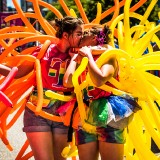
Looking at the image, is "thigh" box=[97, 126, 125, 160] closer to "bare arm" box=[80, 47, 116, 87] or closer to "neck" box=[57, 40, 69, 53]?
"bare arm" box=[80, 47, 116, 87]

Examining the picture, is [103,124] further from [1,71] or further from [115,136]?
[1,71]

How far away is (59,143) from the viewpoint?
13.4ft

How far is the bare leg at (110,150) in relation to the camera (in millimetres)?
3577

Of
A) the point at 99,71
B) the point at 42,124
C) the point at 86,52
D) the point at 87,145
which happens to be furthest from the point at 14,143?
the point at 99,71

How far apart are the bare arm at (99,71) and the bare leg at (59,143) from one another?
0.83 m

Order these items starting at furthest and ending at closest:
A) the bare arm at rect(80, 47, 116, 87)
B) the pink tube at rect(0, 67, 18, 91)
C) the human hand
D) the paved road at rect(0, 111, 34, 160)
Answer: the paved road at rect(0, 111, 34, 160), the human hand, the bare arm at rect(80, 47, 116, 87), the pink tube at rect(0, 67, 18, 91)

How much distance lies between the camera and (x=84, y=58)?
136 inches

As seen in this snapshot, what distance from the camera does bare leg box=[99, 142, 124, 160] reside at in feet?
11.7

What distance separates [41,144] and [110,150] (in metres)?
0.59

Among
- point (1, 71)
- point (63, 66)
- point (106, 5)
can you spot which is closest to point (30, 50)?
point (63, 66)

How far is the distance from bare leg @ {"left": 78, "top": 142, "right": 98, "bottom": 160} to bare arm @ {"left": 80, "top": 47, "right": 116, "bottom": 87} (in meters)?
0.48

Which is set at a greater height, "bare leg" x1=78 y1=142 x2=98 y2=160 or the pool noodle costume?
the pool noodle costume

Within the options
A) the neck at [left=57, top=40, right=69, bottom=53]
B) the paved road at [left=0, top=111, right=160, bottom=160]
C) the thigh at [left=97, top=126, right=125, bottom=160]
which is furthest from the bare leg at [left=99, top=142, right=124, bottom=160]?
the paved road at [left=0, top=111, right=160, bottom=160]

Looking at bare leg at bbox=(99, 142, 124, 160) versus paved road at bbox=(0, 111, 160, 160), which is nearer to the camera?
bare leg at bbox=(99, 142, 124, 160)
